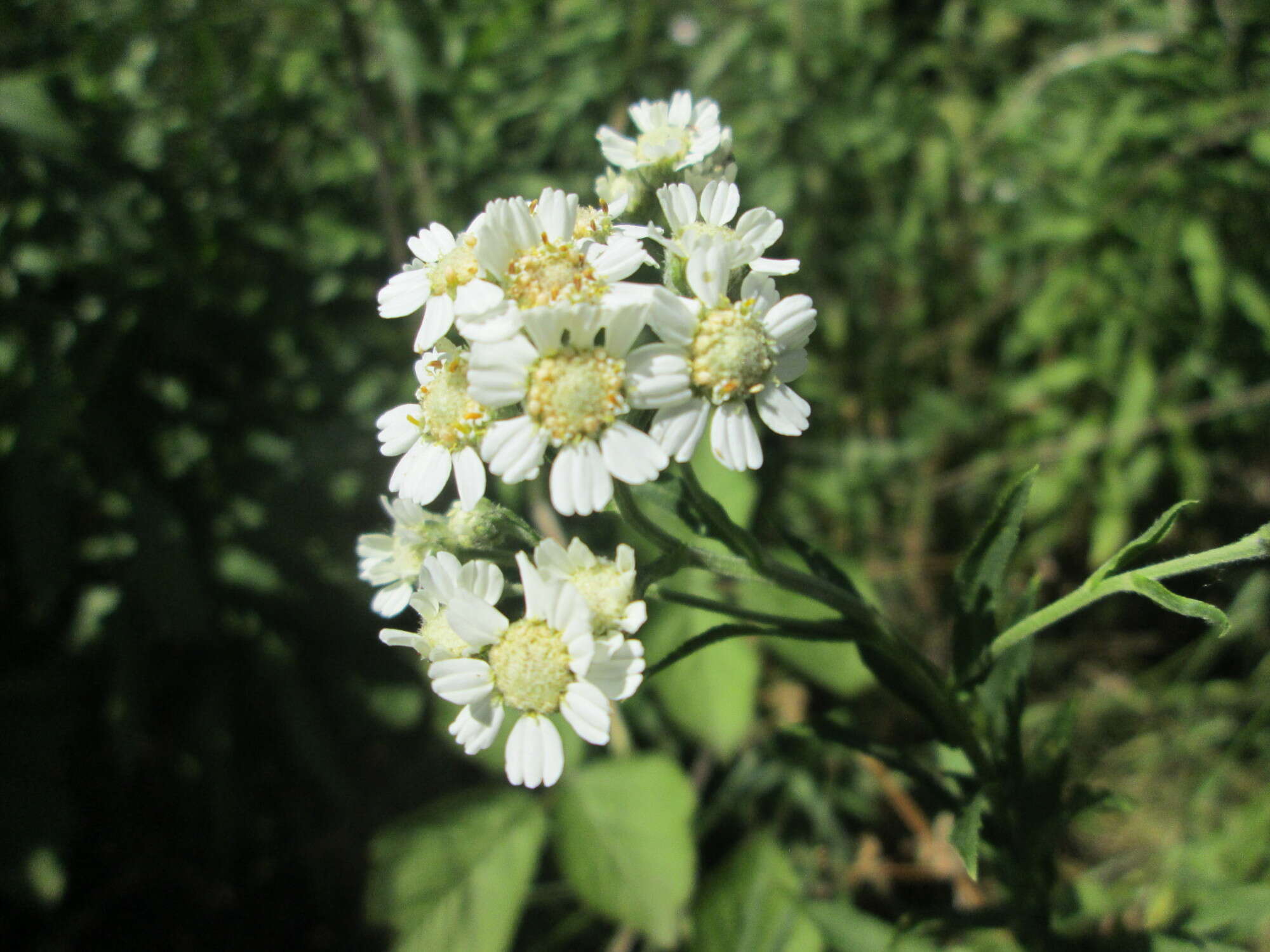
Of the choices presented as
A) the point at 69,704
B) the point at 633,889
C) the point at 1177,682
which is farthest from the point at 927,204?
the point at 69,704

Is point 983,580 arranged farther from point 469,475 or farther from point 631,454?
point 469,475

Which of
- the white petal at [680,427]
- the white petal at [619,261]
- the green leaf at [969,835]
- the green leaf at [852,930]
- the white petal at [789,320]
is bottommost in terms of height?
the green leaf at [852,930]

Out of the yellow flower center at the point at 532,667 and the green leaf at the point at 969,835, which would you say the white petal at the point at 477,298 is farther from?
the green leaf at the point at 969,835

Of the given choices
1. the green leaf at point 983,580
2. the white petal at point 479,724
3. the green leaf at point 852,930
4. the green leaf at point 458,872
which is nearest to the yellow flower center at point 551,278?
the white petal at point 479,724

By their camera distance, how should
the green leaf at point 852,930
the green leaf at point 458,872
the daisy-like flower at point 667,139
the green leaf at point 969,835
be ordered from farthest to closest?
the green leaf at point 458,872, the green leaf at point 852,930, the daisy-like flower at point 667,139, the green leaf at point 969,835

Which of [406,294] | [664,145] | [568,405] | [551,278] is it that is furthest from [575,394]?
[664,145]
